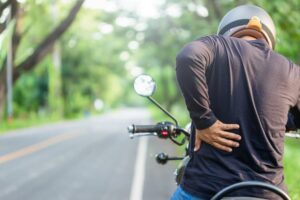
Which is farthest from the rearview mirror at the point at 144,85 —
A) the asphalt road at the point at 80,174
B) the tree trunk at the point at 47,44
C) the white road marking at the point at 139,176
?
the tree trunk at the point at 47,44

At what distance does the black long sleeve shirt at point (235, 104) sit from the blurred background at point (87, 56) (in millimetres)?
1076

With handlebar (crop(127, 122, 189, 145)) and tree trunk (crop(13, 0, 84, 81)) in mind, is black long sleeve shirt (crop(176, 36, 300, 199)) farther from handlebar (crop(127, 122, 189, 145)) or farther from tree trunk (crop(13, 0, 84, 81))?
tree trunk (crop(13, 0, 84, 81))

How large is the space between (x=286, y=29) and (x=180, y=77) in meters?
9.12

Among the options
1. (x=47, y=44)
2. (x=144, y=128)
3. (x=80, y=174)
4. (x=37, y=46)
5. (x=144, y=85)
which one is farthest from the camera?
(x=37, y=46)

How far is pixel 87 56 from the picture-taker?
181 feet

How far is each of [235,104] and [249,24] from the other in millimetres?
430

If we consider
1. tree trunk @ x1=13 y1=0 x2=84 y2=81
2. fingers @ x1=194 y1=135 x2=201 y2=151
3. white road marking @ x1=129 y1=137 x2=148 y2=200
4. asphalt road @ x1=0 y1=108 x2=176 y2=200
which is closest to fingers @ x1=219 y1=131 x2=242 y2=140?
fingers @ x1=194 y1=135 x2=201 y2=151

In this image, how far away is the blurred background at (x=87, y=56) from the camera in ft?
36.4

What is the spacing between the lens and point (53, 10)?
135 feet

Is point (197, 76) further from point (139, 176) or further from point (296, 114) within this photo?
point (139, 176)

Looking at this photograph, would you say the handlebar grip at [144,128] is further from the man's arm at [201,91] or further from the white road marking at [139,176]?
the white road marking at [139,176]

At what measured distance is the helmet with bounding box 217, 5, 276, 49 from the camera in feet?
8.89

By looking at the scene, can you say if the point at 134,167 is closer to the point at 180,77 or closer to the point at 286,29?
the point at 286,29

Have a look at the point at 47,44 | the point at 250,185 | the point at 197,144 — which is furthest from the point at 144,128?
the point at 47,44
